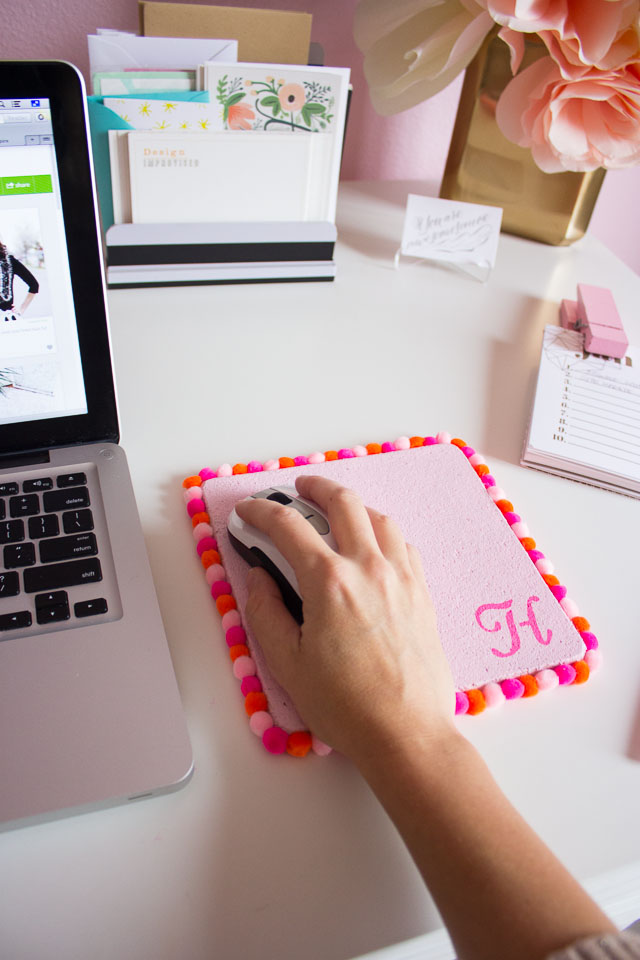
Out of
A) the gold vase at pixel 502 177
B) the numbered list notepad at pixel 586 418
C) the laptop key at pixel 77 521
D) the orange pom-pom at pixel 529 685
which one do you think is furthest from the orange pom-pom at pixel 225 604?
the gold vase at pixel 502 177

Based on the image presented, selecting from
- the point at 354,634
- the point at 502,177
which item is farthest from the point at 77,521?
the point at 502,177

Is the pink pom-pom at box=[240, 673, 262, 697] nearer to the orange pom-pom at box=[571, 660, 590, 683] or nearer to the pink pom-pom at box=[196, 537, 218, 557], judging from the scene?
the pink pom-pom at box=[196, 537, 218, 557]

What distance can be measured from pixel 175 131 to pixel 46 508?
1.53 ft

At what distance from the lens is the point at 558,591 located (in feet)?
1.80

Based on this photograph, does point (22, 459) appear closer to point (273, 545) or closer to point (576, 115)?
point (273, 545)

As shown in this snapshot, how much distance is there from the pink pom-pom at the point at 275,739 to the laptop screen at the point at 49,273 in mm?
268

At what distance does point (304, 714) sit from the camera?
0.43m

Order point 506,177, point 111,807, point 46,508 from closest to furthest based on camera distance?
point 111,807 < point 46,508 < point 506,177

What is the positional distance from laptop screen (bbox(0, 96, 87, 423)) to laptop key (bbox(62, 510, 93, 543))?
3.4 inches

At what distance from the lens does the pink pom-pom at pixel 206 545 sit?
55cm

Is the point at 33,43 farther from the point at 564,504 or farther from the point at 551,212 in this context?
the point at 564,504

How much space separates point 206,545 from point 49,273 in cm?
23

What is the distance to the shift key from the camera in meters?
0.46

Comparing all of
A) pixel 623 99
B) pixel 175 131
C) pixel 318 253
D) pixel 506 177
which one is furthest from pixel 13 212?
pixel 506 177
